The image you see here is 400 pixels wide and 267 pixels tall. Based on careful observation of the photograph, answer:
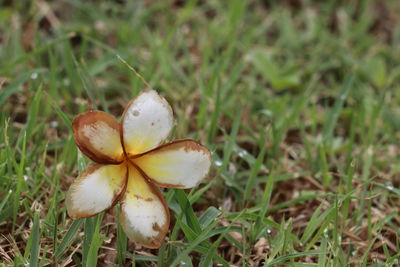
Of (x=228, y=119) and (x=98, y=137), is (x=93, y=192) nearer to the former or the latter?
(x=98, y=137)

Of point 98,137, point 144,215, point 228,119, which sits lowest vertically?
point 228,119

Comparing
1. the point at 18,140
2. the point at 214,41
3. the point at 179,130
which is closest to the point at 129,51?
the point at 214,41

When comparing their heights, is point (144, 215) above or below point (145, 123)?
below

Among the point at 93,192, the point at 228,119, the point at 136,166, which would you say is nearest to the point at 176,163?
the point at 136,166

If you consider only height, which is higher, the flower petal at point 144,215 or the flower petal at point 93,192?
the flower petal at point 93,192

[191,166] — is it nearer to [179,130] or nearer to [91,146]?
[91,146]

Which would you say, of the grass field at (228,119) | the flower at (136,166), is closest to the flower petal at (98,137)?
the flower at (136,166)

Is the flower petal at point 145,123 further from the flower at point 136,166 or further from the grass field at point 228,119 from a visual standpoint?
the grass field at point 228,119

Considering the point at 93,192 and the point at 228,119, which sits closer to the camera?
the point at 93,192
